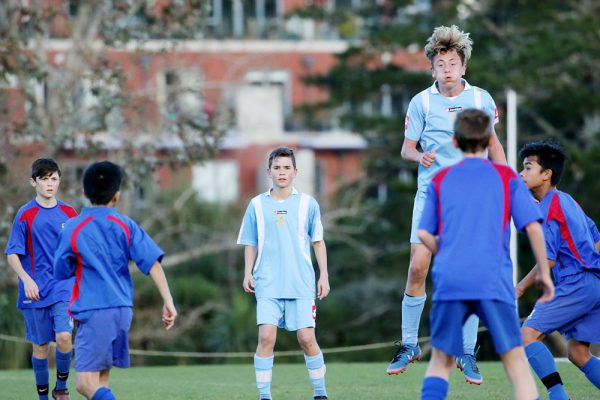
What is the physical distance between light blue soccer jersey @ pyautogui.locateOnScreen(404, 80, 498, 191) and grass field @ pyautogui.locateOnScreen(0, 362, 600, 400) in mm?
2174

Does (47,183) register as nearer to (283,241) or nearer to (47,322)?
(47,322)

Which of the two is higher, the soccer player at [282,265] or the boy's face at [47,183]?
the boy's face at [47,183]

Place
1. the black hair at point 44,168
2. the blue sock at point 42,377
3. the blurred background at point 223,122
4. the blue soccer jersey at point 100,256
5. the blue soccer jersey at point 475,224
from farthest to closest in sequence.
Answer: the blurred background at point 223,122, the blue sock at point 42,377, the black hair at point 44,168, the blue soccer jersey at point 100,256, the blue soccer jersey at point 475,224

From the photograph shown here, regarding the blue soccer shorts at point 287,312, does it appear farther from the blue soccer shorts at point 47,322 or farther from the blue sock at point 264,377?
the blue soccer shorts at point 47,322

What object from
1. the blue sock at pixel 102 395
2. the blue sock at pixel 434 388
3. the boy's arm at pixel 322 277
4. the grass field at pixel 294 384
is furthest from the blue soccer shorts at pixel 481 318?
the grass field at pixel 294 384

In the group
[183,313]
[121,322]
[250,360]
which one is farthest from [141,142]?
[121,322]

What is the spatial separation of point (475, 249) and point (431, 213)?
0.37 m

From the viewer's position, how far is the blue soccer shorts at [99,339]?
25.2ft

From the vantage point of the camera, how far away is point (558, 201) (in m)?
8.62

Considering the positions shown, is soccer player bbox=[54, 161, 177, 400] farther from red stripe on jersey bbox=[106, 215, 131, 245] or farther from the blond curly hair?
the blond curly hair

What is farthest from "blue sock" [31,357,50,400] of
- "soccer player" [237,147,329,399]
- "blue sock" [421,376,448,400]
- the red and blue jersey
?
the red and blue jersey

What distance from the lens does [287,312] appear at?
912 cm

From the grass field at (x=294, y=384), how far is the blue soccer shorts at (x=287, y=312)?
1260mm

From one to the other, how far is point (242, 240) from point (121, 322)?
1688mm
